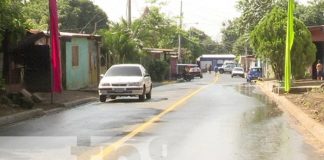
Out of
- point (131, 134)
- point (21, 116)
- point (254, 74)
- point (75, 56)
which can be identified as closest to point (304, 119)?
point (131, 134)

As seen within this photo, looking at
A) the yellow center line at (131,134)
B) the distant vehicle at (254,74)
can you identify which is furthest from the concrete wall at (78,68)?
the distant vehicle at (254,74)

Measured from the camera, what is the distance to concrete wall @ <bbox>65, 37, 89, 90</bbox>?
105 ft

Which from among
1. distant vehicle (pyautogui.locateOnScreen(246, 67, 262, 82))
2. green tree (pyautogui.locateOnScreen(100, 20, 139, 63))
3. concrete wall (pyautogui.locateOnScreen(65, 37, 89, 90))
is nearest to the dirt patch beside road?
concrete wall (pyautogui.locateOnScreen(65, 37, 89, 90))

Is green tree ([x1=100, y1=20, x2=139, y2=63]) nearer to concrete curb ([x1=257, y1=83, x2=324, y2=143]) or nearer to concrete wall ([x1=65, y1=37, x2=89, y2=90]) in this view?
concrete wall ([x1=65, y1=37, x2=89, y2=90])

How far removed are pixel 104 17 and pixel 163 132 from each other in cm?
Answer: 7070

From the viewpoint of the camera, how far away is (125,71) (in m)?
25.7

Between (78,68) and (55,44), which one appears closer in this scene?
(55,44)

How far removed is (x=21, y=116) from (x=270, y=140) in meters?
8.11

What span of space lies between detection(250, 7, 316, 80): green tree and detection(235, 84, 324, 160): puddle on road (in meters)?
17.9

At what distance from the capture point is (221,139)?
12.0 metres

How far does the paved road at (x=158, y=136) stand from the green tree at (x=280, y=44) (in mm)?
16652

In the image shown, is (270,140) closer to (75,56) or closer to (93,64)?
(75,56)

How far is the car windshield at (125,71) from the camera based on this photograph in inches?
1004

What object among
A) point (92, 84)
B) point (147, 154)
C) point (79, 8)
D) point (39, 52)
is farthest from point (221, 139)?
point (79, 8)
